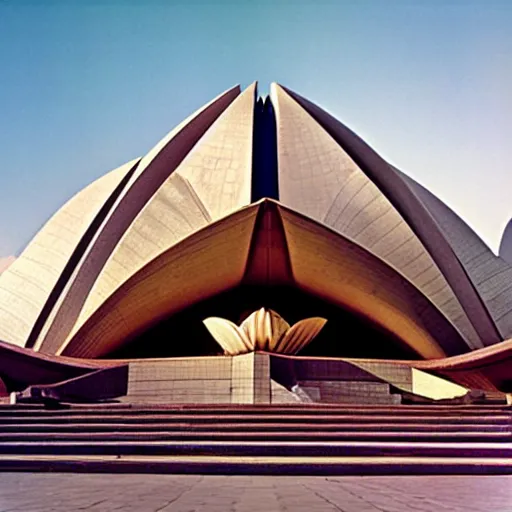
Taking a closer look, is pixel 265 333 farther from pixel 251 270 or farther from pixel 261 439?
pixel 261 439

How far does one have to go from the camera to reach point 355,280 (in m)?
13.7

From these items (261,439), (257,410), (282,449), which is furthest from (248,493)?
(257,410)

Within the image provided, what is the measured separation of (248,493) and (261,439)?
9.42 feet

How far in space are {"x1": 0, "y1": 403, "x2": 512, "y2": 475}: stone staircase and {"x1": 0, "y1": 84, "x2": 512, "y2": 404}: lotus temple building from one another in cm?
335

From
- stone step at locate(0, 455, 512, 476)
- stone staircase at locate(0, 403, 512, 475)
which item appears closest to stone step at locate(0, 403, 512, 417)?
stone staircase at locate(0, 403, 512, 475)

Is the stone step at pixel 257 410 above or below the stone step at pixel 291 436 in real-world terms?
above

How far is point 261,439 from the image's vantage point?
625 cm

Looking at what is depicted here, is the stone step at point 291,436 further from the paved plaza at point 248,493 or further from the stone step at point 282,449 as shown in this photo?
the paved plaza at point 248,493

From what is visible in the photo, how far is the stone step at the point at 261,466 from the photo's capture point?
189 inches

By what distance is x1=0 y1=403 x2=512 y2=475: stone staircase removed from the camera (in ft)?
16.0

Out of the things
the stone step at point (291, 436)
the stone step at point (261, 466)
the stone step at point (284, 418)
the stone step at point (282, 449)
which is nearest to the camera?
the stone step at point (261, 466)

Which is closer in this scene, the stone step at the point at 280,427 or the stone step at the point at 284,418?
the stone step at the point at 280,427

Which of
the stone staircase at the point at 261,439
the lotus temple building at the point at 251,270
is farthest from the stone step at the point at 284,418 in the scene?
the lotus temple building at the point at 251,270

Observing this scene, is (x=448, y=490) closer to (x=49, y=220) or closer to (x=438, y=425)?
(x=438, y=425)
